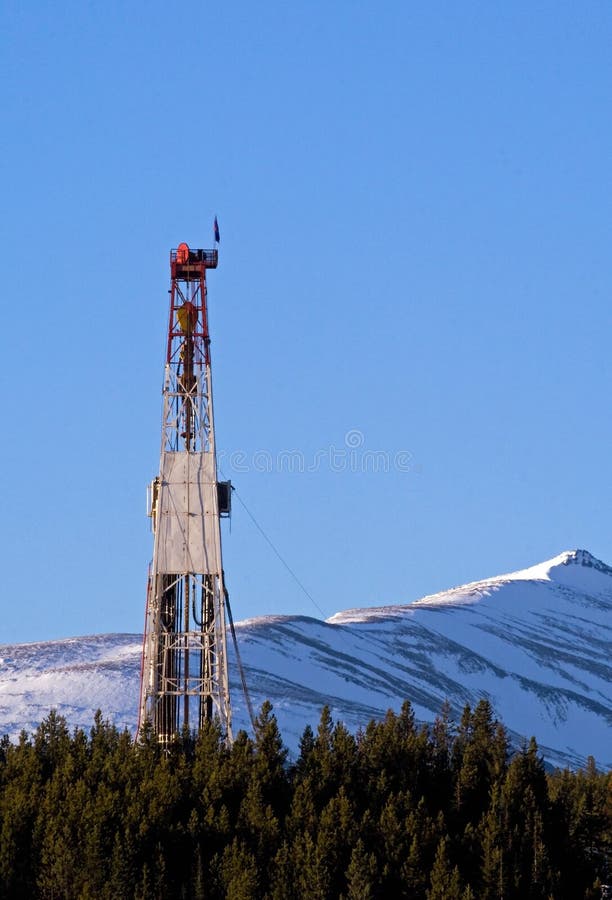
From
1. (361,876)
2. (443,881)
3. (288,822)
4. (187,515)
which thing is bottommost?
(443,881)

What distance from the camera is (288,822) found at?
220 feet

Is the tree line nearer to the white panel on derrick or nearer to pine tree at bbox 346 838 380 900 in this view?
pine tree at bbox 346 838 380 900

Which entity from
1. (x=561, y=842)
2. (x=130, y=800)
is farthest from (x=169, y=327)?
(x=561, y=842)

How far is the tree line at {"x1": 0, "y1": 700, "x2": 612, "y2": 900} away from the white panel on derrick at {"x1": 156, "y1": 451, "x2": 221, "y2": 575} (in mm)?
6455

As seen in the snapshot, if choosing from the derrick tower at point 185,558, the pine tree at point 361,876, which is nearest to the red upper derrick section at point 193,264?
the derrick tower at point 185,558

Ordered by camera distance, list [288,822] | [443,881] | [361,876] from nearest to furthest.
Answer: [361,876], [443,881], [288,822]

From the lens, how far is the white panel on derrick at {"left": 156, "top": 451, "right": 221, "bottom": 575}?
249ft

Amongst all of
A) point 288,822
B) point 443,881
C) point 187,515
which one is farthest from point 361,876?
point 187,515

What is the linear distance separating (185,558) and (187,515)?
5.63 ft

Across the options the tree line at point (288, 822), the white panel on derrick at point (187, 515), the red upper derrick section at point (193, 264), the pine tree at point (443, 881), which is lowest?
the pine tree at point (443, 881)

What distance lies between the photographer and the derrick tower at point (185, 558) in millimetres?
75750

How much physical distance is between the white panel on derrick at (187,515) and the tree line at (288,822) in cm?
646

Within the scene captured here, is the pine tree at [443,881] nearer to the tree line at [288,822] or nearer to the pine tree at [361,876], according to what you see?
the tree line at [288,822]

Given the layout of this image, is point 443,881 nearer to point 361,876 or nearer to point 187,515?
point 361,876
